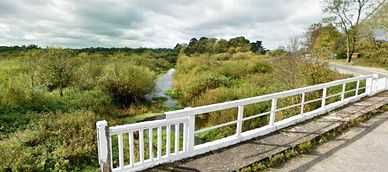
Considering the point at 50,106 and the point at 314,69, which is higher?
the point at 314,69

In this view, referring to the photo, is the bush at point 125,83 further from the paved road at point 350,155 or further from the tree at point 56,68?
the paved road at point 350,155

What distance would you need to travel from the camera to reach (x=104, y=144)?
355 centimetres

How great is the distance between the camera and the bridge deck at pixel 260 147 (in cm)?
422

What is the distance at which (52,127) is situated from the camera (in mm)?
8367

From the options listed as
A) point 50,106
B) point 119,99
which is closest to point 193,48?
point 119,99

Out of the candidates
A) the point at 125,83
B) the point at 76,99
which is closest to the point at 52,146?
the point at 76,99

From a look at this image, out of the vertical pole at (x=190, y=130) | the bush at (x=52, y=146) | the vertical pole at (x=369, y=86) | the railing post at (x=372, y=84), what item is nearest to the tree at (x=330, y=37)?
the railing post at (x=372, y=84)

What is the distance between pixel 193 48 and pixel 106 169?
59589mm

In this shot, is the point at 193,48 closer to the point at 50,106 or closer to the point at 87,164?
the point at 50,106

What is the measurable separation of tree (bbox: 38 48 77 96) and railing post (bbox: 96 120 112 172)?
12.0m

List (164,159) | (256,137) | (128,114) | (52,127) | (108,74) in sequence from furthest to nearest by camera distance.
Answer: (108,74) → (128,114) → (52,127) → (256,137) → (164,159)

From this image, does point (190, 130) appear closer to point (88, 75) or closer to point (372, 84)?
point (372, 84)

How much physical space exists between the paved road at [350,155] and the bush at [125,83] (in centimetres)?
1287

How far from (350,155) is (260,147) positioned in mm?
1703
